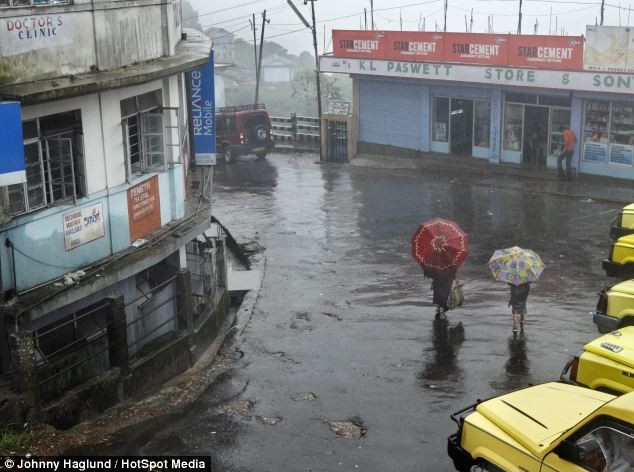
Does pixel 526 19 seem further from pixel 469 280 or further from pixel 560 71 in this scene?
pixel 469 280

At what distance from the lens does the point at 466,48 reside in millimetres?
27906

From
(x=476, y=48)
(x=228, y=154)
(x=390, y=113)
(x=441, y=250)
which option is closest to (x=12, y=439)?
(x=441, y=250)

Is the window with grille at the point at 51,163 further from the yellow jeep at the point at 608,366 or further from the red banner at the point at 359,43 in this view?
the red banner at the point at 359,43

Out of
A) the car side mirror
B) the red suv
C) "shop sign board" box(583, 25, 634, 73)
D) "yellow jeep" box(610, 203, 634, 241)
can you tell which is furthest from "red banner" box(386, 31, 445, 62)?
the car side mirror

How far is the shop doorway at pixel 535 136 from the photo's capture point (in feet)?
89.7

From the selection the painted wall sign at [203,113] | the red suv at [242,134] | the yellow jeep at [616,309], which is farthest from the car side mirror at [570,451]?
the red suv at [242,134]

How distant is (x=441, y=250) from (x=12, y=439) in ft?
24.0

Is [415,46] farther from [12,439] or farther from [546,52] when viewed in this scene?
[12,439]

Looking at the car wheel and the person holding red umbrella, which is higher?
the person holding red umbrella

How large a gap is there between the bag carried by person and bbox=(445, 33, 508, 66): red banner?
14.0 m

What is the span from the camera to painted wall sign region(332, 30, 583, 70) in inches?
1001

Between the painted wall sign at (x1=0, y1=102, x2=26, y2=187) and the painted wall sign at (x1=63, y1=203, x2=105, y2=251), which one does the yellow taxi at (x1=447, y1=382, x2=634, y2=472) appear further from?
the painted wall sign at (x1=63, y1=203, x2=105, y2=251)

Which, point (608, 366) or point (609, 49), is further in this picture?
point (609, 49)

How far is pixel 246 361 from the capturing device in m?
13.9
